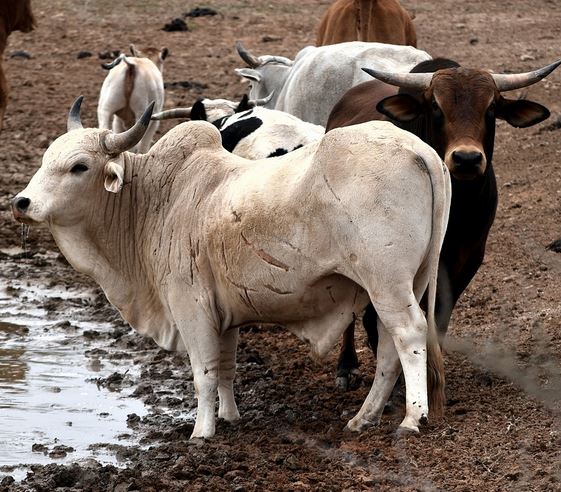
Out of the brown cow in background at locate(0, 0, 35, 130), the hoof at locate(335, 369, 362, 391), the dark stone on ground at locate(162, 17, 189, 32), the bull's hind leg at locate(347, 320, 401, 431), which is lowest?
the dark stone on ground at locate(162, 17, 189, 32)

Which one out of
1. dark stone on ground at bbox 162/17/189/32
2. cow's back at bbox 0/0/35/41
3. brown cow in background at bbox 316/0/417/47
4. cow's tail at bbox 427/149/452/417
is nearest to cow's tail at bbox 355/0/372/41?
brown cow in background at bbox 316/0/417/47

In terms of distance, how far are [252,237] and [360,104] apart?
86.6 inches

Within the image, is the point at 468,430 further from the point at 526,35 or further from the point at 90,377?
the point at 526,35

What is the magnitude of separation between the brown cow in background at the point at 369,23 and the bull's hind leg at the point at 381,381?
22.1ft

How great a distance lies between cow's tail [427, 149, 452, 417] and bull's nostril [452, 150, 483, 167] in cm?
47

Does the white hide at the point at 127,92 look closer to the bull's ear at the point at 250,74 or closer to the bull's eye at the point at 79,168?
the bull's ear at the point at 250,74

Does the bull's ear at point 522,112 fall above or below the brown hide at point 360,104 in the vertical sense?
above

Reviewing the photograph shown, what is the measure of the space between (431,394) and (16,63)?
13612mm

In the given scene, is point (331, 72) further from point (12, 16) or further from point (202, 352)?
point (12, 16)

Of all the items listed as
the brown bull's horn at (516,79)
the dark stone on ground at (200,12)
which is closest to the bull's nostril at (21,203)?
the brown bull's horn at (516,79)

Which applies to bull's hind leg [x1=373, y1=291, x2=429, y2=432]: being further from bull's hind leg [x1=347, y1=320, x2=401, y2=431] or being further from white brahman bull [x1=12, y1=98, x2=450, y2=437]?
bull's hind leg [x1=347, y1=320, x2=401, y2=431]

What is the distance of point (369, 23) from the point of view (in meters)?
12.8

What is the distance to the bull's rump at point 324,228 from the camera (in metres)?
5.94

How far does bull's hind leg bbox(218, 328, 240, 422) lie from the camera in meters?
7.02
